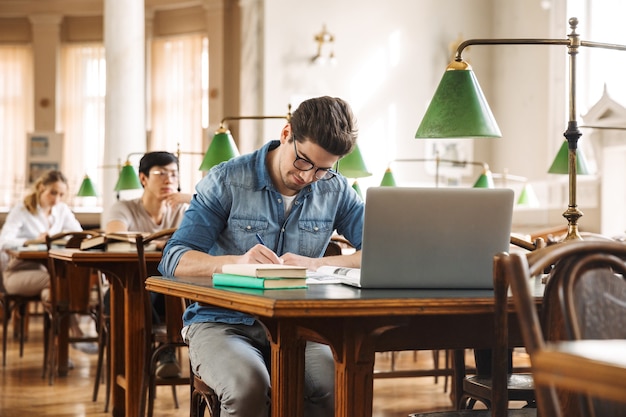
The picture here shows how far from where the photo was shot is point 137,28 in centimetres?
881

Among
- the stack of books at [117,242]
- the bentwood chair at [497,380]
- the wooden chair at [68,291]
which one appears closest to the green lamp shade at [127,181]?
the wooden chair at [68,291]

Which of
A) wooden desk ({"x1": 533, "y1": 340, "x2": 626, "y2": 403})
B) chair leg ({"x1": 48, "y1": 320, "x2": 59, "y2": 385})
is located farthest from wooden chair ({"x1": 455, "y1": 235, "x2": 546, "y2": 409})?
chair leg ({"x1": 48, "y1": 320, "x2": 59, "y2": 385})

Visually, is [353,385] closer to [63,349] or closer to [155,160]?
[155,160]

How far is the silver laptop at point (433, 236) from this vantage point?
6.01 ft

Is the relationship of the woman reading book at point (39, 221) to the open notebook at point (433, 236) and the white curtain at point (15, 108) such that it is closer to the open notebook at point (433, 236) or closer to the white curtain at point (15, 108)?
the open notebook at point (433, 236)

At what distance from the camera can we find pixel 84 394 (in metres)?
4.70

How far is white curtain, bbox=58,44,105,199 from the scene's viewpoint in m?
12.5

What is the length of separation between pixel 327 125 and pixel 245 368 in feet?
2.06

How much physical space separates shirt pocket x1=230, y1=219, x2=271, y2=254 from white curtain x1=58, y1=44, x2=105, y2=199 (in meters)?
10.3

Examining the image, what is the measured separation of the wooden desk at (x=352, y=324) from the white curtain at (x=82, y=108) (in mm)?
10839

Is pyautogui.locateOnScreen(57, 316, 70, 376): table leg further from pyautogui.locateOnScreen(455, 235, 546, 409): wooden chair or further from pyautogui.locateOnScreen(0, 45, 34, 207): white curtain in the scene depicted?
pyautogui.locateOnScreen(0, 45, 34, 207): white curtain

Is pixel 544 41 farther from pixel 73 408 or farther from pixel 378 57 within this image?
pixel 378 57

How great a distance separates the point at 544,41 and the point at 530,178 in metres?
6.99

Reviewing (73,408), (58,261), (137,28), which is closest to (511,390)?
(73,408)
